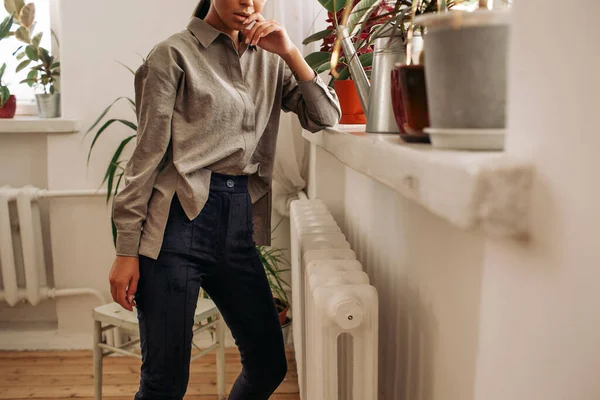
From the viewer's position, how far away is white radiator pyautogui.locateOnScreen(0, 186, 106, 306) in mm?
2322

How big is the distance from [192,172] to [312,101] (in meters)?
0.31

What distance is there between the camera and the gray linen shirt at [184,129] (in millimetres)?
1074

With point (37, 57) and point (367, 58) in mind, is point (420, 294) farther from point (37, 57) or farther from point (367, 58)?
point (37, 57)

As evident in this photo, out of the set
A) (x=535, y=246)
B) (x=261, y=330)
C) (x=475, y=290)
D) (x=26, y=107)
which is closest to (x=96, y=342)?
(x=261, y=330)

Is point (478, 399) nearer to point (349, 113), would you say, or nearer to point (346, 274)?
point (346, 274)

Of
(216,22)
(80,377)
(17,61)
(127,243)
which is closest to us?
(127,243)

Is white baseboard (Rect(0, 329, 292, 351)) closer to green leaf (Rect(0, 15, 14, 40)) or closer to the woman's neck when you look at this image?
green leaf (Rect(0, 15, 14, 40))

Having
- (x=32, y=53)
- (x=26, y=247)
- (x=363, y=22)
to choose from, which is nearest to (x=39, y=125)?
(x=32, y=53)

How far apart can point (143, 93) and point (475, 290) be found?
2.35ft

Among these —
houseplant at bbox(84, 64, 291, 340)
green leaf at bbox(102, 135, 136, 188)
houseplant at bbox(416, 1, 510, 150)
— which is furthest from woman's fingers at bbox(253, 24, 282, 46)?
green leaf at bbox(102, 135, 136, 188)

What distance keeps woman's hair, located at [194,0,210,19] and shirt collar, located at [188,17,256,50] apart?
0.08 meters

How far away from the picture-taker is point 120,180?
2.29m

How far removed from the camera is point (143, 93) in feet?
3.52

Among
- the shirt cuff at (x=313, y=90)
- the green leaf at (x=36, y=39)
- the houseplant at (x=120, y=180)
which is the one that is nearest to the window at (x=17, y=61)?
the green leaf at (x=36, y=39)
